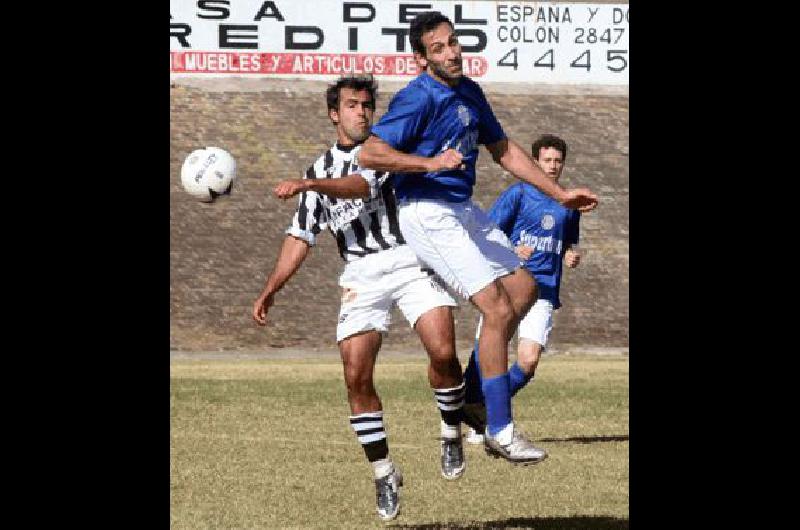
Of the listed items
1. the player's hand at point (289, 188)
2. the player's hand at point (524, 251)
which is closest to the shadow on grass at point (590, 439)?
the player's hand at point (524, 251)

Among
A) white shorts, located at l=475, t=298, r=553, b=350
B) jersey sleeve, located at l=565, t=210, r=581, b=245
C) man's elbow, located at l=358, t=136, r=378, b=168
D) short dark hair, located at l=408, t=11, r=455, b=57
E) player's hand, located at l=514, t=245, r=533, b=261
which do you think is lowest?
white shorts, located at l=475, t=298, r=553, b=350

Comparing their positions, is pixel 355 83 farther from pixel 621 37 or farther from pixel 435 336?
pixel 621 37

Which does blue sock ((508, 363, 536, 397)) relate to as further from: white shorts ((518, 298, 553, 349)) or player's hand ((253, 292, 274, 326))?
player's hand ((253, 292, 274, 326))

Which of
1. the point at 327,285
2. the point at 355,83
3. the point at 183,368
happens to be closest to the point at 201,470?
the point at 355,83

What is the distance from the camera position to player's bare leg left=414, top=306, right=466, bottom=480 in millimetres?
9602

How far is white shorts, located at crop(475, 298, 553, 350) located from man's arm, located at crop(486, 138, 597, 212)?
415 centimetres

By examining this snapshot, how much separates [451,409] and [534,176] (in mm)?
1567

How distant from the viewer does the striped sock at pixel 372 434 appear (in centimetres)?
969

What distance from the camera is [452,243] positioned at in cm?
915

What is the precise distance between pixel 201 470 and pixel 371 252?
9.63 ft

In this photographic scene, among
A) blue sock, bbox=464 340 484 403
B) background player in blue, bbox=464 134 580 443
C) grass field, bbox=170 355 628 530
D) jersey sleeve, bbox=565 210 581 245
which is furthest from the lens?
jersey sleeve, bbox=565 210 581 245

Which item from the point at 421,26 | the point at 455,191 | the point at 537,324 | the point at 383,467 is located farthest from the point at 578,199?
the point at 537,324

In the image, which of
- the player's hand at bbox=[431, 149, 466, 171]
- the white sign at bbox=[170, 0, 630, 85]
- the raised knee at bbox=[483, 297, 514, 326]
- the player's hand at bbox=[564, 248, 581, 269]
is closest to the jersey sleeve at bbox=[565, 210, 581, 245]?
the player's hand at bbox=[564, 248, 581, 269]

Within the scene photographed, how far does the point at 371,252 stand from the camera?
385 inches
